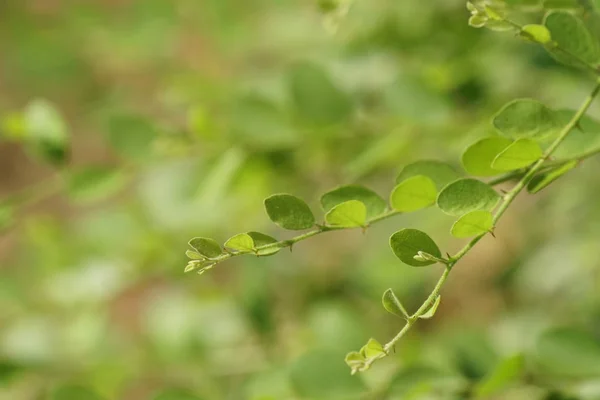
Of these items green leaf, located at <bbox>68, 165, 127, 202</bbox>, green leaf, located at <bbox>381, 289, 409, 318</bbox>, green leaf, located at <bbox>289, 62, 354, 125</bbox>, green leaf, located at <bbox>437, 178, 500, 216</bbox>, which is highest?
green leaf, located at <bbox>289, 62, 354, 125</bbox>

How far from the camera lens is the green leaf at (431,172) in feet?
1.05

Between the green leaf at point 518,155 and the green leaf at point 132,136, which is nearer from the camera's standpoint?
the green leaf at point 518,155

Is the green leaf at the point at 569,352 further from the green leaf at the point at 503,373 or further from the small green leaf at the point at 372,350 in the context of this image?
the small green leaf at the point at 372,350

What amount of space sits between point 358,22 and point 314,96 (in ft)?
0.52

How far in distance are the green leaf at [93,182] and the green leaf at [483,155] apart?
0.76 ft

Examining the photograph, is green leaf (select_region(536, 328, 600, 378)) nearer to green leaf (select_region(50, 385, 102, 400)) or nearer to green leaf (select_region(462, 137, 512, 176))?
green leaf (select_region(462, 137, 512, 176))

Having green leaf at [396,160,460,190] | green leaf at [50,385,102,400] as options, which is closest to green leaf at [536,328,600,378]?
green leaf at [396,160,460,190]

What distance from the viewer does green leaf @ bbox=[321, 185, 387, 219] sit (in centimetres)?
31

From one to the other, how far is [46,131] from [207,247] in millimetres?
218

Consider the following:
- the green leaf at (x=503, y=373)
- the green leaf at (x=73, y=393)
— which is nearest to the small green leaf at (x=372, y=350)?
the green leaf at (x=503, y=373)

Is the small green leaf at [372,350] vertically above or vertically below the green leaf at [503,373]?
below

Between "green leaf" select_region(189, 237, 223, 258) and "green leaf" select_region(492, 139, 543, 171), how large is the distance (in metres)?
0.10

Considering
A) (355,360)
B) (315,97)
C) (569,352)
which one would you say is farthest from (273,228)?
(355,360)

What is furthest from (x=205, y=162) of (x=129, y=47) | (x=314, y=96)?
(x=129, y=47)
